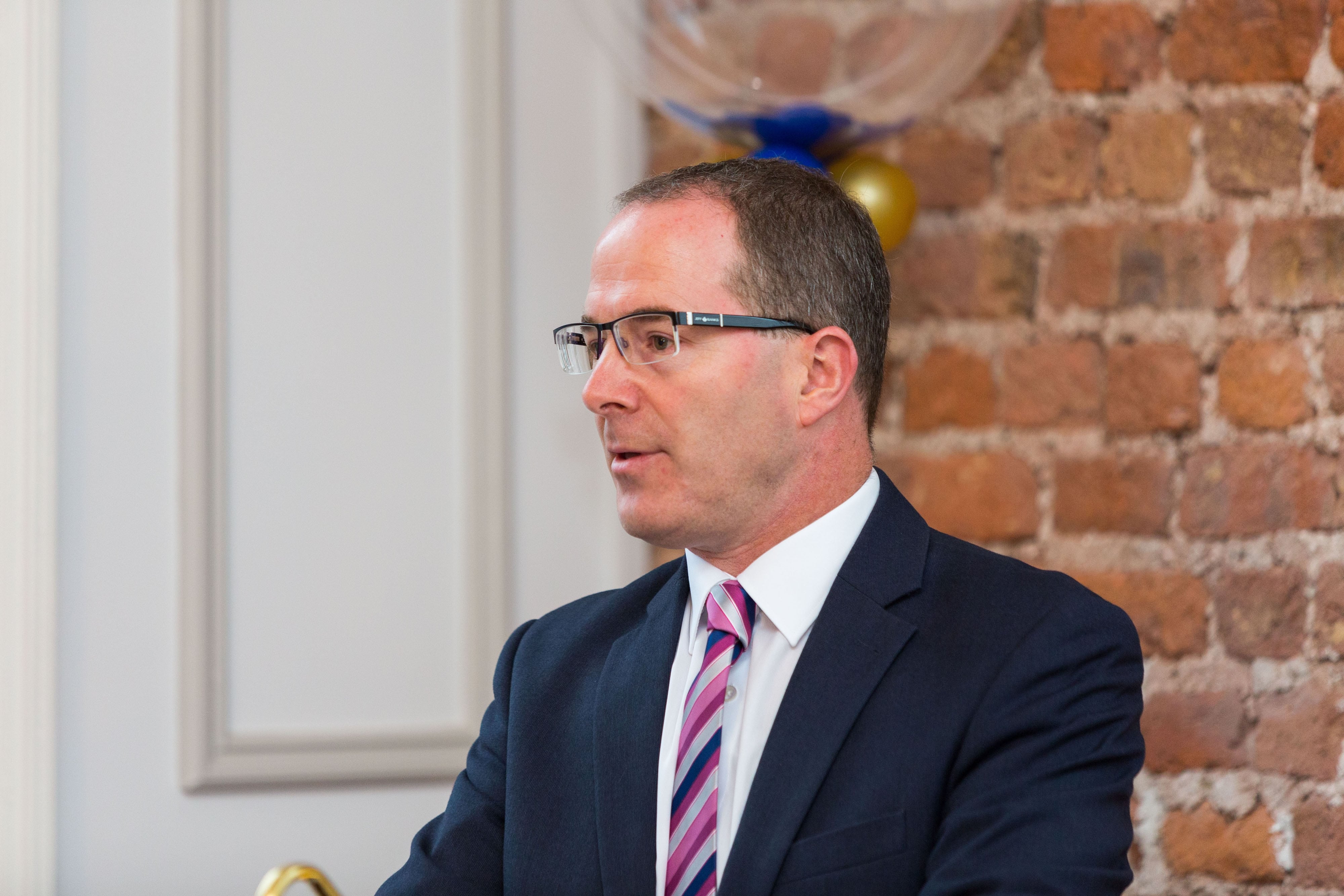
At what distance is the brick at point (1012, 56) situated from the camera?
1.74 metres

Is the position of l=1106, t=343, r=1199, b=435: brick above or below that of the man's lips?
above

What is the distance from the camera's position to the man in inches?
40.6

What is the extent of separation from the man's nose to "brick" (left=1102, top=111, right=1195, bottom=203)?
2.78 feet

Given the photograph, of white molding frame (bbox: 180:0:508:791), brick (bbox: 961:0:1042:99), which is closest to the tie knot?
white molding frame (bbox: 180:0:508:791)

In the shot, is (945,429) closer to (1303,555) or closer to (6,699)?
(1303,555)

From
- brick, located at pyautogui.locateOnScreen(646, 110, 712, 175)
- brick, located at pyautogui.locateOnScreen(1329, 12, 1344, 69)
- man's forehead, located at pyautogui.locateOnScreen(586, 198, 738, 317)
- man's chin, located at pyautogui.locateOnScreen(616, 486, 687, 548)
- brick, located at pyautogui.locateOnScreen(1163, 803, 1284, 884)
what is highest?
brick, located at pyautogui.locateOnScreen(1329, 12, 1344, 69)

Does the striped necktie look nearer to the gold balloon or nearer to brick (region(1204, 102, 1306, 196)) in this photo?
the gold balloon

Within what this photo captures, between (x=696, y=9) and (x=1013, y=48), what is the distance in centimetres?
50

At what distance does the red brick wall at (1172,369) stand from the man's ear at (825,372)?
1.67ft

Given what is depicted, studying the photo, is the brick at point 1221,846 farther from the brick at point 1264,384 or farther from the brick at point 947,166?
the brick at point 947,166

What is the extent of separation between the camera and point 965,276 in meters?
1.74

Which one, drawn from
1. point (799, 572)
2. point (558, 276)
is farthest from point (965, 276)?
point (799, 572)

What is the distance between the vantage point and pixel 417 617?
6.02ft

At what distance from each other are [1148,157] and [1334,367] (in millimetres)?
372
